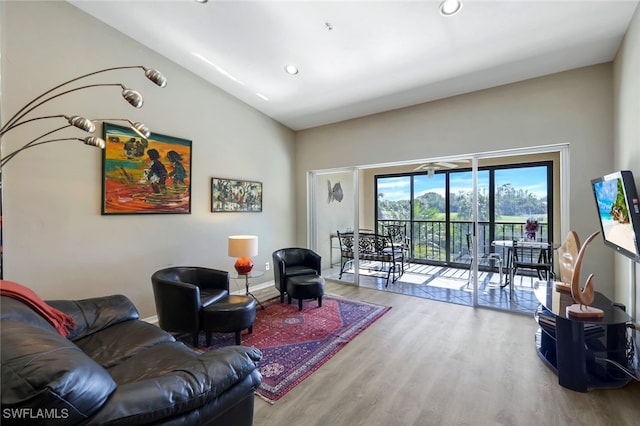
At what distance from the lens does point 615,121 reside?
2984 mm

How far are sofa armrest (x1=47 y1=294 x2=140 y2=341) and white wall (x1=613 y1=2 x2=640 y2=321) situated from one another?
431cm

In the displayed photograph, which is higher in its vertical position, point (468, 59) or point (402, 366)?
point (468, 59)

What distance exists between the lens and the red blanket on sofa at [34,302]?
5.33 feet

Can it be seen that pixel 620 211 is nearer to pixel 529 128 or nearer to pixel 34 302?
pixel 529 128

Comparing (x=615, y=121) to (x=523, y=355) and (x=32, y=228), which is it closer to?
(x=523, y=355)

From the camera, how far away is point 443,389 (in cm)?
217

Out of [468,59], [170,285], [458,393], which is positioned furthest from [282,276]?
[468,59]

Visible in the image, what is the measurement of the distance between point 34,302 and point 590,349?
13.3 ft

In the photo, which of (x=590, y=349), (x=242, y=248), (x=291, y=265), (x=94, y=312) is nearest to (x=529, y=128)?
(x=590, y=349)

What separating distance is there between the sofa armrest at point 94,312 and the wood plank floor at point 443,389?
1.35 meters

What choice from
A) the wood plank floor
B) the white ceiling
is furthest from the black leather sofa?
the white ceiling

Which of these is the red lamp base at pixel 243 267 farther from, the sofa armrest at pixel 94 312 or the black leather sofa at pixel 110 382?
the black leather sofa at pixel 110 382

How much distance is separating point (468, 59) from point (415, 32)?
82cm

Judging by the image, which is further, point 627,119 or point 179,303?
point 179,303
